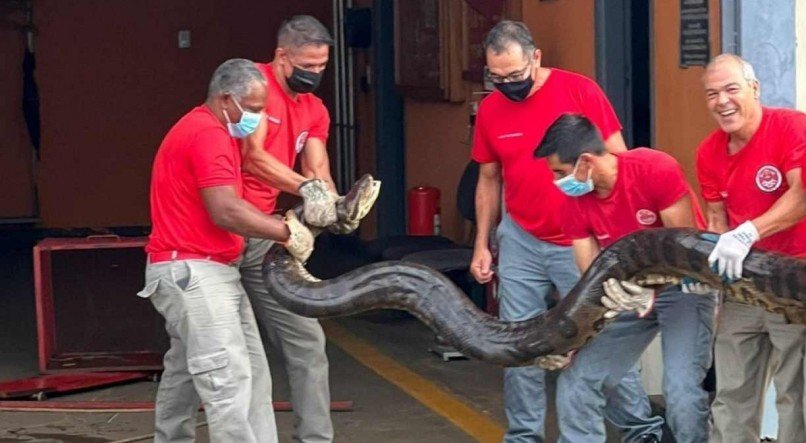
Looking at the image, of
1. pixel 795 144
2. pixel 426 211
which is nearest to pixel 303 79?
pixel 795 144

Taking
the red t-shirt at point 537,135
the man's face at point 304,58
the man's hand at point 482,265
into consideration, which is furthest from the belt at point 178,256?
the red t-shirt at point 537,135

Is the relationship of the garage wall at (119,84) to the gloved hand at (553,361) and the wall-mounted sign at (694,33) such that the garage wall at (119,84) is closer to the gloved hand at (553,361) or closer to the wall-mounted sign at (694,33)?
the wall-mounted sign at (694,33)

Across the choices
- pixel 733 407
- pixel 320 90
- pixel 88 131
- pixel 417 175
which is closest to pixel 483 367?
pixel 733 407

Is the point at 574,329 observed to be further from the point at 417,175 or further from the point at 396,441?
the point at 417,175

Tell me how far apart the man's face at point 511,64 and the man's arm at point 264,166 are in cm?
96

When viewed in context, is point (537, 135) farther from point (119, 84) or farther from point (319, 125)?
point (119, 84)

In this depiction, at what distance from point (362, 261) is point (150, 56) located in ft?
13.3

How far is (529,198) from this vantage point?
656cm

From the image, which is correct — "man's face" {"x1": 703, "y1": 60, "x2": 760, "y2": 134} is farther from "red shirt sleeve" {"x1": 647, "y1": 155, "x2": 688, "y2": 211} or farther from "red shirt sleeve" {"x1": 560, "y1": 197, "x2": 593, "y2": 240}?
"red shirt sleeve" {"x1": 560, "y1": 197, "x2": 593, "y2": 240}

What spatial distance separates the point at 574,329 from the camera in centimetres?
554

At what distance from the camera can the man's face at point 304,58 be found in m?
6.49

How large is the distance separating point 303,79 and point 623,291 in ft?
6.10

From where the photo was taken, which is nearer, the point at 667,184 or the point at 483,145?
the point at 667,184

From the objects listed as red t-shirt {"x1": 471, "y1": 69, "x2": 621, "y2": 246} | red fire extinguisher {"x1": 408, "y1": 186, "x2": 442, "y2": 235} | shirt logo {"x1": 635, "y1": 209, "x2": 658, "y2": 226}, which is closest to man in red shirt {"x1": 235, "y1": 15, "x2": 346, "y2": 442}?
red t-shirt {"x1": 471, "y1": 69, "x2": 621, "y2": 246}
